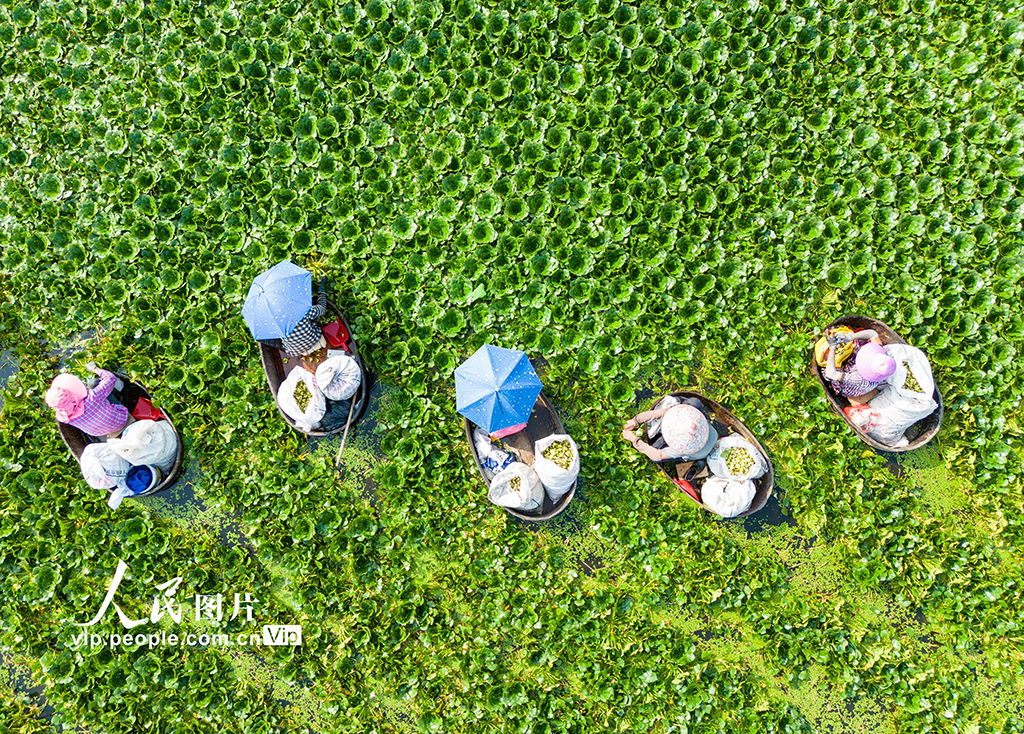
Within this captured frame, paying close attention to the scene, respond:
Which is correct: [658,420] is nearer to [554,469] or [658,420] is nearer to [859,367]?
[554,469]

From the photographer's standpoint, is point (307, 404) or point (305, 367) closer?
point (307, 404)

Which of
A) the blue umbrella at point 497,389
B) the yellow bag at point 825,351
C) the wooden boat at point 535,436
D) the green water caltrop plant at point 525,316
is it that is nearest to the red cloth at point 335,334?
the green water caltrop plant at point 525,316

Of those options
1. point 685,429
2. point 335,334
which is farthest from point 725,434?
point 335,334

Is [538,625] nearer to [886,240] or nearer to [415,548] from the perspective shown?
[415,548]

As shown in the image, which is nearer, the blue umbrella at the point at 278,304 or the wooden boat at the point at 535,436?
the blue umbrella at the point at 278,304

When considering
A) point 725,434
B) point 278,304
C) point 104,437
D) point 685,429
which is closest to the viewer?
point 685,429

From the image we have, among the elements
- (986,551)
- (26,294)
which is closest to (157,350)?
(26,294)

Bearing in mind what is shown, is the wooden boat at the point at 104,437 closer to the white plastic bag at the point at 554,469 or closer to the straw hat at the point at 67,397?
the straw hat at the point at 67,397

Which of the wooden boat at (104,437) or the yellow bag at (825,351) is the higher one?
the yellow bag at (825,351)

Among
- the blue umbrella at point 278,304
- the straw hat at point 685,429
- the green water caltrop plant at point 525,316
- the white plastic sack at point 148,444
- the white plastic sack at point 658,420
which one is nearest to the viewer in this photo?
the straw hat at point 685,429
